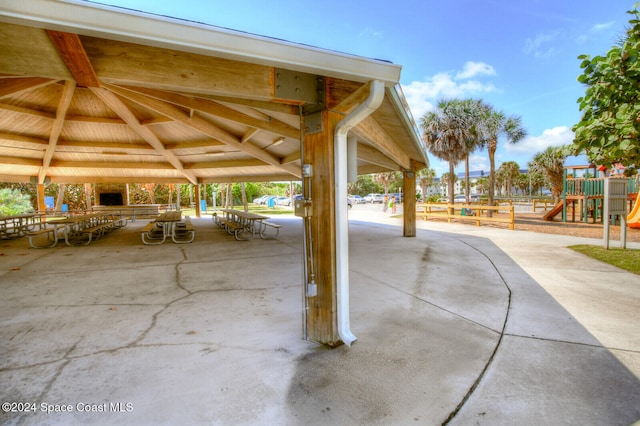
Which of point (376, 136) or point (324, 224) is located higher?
point (376, 136)

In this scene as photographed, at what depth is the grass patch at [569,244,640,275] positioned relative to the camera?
6.30 m

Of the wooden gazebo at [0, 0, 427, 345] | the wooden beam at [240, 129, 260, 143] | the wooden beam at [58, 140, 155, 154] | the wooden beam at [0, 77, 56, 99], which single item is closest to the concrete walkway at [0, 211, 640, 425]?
the wooden gazebo at [0, 0, 427, 345]

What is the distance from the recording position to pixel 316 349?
9.92ft

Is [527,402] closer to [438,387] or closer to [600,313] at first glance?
[438,387]

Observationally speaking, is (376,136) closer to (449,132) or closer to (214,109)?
(214,109)

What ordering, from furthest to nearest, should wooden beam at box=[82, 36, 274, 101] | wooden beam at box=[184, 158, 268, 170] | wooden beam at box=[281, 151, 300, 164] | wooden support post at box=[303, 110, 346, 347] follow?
wooden beam at box=[184, 158, 268, 170], wooden beam at box=[281, 151, 300, 164], wooden support post at box=[303, 110, 346, 347], wooden beam at box=[82, 36, 274, 101]

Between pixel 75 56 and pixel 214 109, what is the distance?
3.05m

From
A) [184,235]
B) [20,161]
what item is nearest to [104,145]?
[20,161]

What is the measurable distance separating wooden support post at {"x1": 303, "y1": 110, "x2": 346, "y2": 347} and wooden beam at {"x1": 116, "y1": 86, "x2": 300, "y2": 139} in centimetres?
220

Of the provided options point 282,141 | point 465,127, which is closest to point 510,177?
point 465,127

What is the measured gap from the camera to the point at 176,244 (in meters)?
9.38

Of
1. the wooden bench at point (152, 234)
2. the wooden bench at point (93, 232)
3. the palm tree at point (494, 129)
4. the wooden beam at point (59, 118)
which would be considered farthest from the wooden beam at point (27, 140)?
the palm tree at point (494, 129)

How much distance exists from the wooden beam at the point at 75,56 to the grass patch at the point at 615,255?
8502mm

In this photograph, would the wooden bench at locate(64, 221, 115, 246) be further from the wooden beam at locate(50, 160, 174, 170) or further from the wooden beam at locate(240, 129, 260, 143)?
the wooden beam at locate(240, 129, 260, 143)
